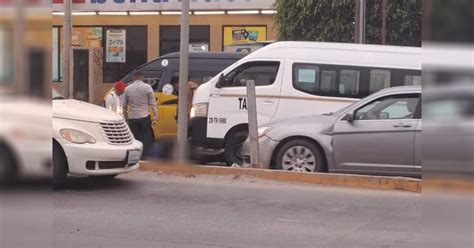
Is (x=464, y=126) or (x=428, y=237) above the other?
(x=464, y=126)

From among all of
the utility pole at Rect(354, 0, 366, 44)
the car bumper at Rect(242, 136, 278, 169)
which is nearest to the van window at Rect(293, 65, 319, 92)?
the car bumper at Rect(242, 136, 278, 169)

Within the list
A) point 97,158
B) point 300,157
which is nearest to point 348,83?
point 300,157

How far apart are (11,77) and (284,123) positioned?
747cm

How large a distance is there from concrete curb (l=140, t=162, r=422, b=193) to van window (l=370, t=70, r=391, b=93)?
1942mm

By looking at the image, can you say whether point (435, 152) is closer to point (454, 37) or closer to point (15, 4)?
point (454, 37)

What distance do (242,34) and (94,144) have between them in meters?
13.0

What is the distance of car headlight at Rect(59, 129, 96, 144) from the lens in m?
7.13

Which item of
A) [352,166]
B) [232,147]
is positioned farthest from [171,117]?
[352,166]

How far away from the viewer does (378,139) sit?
8.29 meters

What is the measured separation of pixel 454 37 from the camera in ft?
5.88

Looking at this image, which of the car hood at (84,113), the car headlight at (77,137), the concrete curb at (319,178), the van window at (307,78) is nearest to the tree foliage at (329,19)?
the van window at (307,78)

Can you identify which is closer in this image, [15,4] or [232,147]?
[15,4]

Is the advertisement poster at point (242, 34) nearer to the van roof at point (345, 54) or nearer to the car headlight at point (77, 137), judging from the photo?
the van roof at point (345, 54)

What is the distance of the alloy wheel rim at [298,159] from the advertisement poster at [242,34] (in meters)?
11.3
